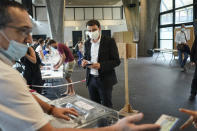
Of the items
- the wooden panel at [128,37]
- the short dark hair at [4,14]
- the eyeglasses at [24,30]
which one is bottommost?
the eyeglasses at [24,30]

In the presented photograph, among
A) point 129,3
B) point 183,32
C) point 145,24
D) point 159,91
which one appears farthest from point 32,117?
point 129,3

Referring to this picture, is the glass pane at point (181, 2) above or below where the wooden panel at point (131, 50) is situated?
above

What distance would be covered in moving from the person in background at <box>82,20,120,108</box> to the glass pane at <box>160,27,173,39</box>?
11.1m

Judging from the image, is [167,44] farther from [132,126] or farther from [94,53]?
[132,126]

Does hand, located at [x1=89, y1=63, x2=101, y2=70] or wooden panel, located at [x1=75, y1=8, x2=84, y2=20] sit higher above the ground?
wooden panel, located at [x1=75, y1=8, x2=84, y2=20]

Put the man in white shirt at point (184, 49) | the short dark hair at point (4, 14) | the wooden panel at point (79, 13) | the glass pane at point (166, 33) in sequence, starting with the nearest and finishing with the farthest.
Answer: the short dark hair at point (4, 14), the man in white shirt at point (184, 49), the glass pane at point (166, 33), the wooden panel at point (79, 13)

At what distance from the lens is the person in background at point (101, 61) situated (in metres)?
2.26

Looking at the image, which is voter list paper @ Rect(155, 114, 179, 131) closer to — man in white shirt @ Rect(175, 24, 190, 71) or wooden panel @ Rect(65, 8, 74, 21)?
man in white shirt @ Rect(175, 24, 190, 71)

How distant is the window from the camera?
40.0 ft

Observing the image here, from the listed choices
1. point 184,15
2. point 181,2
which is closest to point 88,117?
point 184,15

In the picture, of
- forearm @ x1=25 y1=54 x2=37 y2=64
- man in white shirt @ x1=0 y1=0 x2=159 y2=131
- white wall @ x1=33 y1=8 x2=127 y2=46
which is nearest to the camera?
man in white shirt @ x1=0 y1=0 x2=159 y2=131

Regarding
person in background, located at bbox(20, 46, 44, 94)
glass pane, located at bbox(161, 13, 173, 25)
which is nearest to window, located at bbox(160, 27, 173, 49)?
glass pane, located at bbox(161, 13, 173, 25)

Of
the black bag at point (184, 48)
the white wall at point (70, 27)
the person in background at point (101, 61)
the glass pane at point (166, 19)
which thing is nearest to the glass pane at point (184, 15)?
the glass pane at point (166, 19)

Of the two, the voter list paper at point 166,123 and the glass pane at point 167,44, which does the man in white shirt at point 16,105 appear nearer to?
the voter list paper at point 166,123
